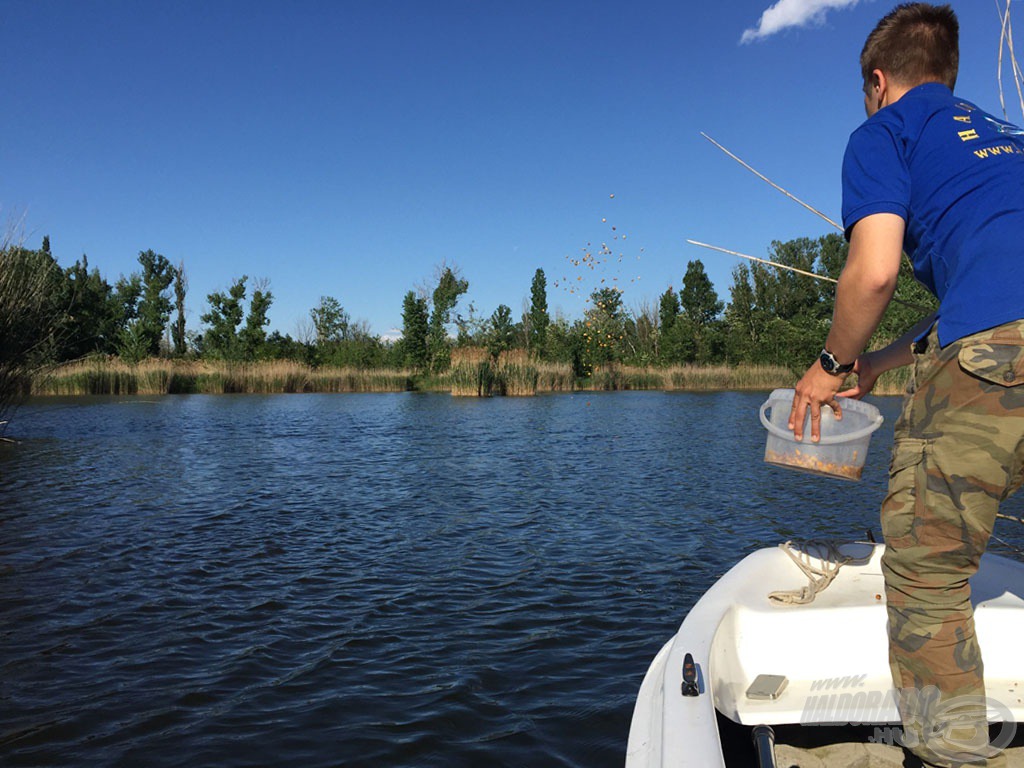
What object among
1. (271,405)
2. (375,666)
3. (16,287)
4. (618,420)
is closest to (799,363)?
(618,420)

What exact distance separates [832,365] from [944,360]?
35 cm

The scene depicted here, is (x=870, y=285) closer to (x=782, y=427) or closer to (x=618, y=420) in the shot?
(x=782, y=427)

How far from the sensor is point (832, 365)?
6.51 ft

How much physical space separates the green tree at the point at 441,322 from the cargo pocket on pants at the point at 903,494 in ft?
119

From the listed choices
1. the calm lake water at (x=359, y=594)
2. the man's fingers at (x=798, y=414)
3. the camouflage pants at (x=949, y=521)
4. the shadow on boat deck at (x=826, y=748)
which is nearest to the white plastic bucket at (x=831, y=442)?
the man's fingers at (x=798, y=414)

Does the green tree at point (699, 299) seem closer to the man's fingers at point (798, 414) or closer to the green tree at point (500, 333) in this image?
the green tree at point (500, 333)

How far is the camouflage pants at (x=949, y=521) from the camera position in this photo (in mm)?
→ 1564

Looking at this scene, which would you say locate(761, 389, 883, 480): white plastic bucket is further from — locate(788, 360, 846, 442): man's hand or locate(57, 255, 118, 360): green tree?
locate(57, 255, 118, 360): green tree

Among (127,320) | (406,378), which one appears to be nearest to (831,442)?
(406,378)

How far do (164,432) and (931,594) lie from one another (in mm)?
16415

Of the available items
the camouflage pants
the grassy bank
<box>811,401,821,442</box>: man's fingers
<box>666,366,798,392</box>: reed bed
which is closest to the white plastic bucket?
<box>811,401,821,442</box>: man's fingers

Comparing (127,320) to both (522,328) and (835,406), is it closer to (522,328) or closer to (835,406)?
(522,328)

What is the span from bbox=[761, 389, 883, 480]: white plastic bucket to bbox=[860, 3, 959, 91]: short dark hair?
1.00 metres

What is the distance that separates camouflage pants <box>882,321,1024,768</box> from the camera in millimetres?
1564
